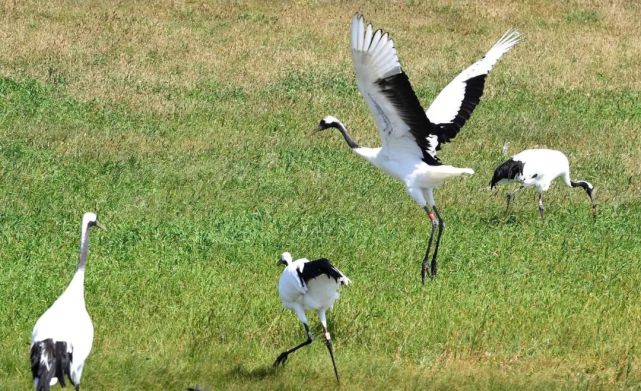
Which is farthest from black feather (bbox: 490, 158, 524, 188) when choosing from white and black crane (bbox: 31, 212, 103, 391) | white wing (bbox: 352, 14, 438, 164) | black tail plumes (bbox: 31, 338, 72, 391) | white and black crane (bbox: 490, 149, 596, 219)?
black tail plumes (bbox: 31, 338, 72, 391)

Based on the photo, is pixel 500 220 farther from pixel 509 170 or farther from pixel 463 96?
pixel 463 96

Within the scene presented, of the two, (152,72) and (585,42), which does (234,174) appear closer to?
(152,72)

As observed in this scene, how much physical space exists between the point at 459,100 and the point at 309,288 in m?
4.61

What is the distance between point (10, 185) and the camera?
14.2 m

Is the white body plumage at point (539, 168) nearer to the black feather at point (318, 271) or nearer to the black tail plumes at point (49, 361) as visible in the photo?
the black feather at point (318, 271)

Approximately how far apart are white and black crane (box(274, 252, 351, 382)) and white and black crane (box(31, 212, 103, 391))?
166 centimetres

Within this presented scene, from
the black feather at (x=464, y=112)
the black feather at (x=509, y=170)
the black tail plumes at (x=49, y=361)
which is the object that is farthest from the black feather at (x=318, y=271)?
the black feather at (x=509, y=170)

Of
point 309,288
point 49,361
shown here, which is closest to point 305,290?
point 309,288

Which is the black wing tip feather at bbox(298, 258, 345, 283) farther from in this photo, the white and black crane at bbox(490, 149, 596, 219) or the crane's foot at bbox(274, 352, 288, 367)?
the white and black crane at bbox(490, 149, 596, 219)

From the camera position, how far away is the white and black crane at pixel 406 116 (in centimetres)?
925

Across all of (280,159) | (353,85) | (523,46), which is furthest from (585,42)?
(280,159)

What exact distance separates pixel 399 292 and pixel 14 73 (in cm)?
1337

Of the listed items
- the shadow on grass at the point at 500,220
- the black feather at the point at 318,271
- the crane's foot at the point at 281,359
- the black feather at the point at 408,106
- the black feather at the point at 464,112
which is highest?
the black feather at the point at 464,112

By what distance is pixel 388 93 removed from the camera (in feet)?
31.9
